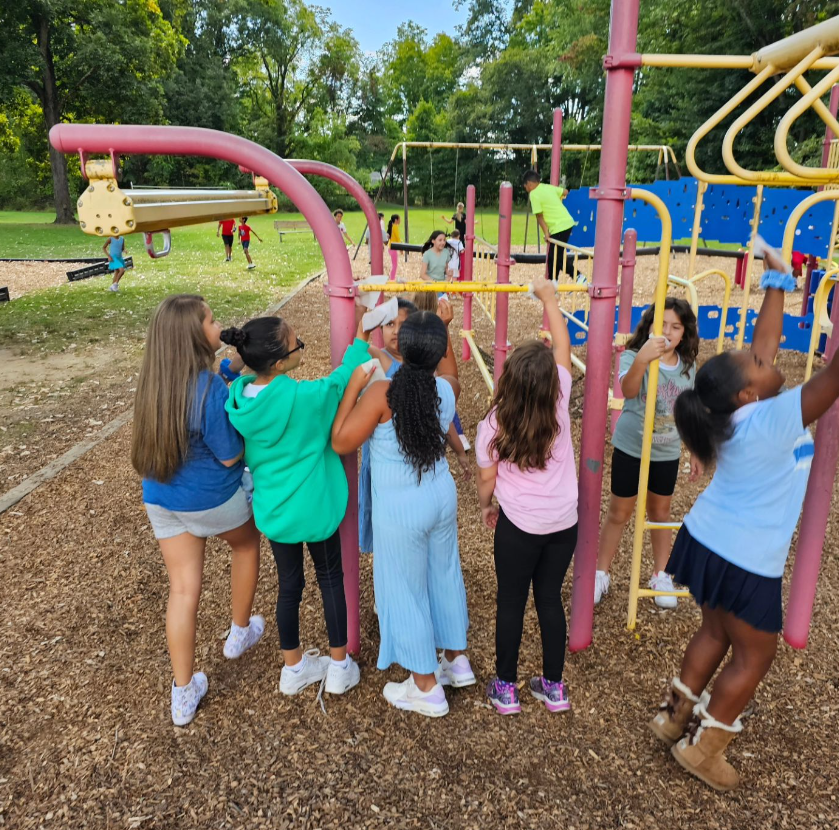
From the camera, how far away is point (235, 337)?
86.6 inches

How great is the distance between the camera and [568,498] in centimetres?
235

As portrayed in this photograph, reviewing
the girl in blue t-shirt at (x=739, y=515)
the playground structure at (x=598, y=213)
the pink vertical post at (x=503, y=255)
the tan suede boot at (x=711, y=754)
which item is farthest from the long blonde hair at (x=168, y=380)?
the pink vertical post at (x=503, y=255)

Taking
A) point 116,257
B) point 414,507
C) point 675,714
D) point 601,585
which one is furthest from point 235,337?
point 116,257

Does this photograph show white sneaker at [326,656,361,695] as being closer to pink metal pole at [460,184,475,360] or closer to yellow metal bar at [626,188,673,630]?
yellow metal bar at [626,188,673,630]

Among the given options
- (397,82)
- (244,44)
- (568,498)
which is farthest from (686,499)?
(397,82)

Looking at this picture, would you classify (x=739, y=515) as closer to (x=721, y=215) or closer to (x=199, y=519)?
(x=199, y=519)

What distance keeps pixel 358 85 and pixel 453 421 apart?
56.5 meters

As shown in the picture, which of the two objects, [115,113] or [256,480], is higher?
[115,113]

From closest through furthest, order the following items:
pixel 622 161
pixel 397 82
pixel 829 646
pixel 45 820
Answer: pixel 45 820, pixel 622 161, pixel 829 646, pixel 397 82

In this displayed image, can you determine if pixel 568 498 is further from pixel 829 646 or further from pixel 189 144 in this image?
pixel 189 144

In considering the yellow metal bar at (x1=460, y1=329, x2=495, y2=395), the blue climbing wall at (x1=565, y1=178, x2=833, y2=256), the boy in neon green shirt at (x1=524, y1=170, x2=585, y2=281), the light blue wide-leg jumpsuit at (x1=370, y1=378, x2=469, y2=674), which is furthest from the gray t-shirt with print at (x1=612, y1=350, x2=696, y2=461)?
the boy in neon green shirt at (x1=524, y1=170, x2=585, y2=281)

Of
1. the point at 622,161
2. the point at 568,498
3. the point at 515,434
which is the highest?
the point at 622,161

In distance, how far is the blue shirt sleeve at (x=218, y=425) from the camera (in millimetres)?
2293

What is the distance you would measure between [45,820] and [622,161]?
2860 mm
